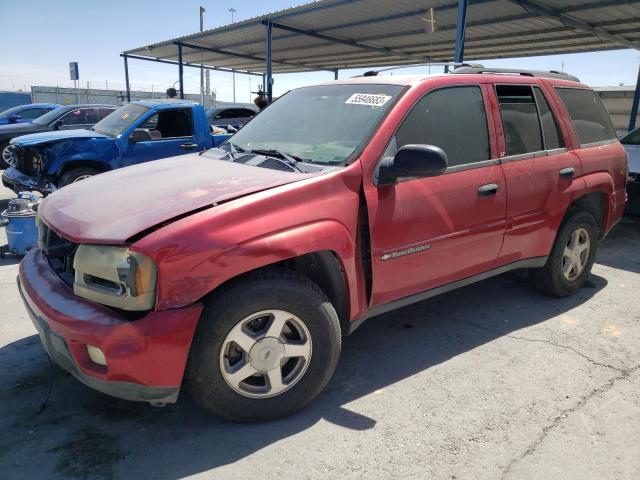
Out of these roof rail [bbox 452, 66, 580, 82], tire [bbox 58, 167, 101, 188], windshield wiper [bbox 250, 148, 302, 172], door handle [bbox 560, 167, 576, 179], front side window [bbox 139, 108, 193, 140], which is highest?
roof rail [bbox 452, 66, 580, 82]

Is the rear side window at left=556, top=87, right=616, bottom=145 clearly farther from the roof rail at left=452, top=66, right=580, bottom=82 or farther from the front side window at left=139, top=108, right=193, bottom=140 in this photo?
the front side window at left=139, top=108, right=193, bottom=140

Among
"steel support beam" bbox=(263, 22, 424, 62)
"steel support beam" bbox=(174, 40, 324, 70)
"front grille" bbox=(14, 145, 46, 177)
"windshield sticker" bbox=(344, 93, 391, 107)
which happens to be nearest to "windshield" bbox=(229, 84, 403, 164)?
"windshield sticker" bbox=(344, 93, 391, 107)

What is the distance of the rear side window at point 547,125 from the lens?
385 centimetres

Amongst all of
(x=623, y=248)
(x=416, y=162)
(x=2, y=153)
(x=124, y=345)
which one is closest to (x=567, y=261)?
(x=416, y=162)

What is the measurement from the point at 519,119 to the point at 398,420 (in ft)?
7.88

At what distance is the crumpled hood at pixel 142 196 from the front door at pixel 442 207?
63 cm

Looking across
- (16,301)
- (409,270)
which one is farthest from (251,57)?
(409,270)

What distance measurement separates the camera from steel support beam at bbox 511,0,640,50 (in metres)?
9.60

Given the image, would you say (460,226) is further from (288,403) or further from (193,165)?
(193,165)

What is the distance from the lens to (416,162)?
2.65 m

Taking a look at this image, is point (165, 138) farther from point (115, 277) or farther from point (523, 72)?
point (115, 277)

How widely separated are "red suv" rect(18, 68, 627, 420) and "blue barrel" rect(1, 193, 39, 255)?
245cm

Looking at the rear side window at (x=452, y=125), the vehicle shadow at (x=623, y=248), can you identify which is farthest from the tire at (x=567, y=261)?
the vehicle shadow at (x=623, y=248)

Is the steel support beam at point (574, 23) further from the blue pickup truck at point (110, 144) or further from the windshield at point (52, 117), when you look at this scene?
the windshield at point (52, 117)
